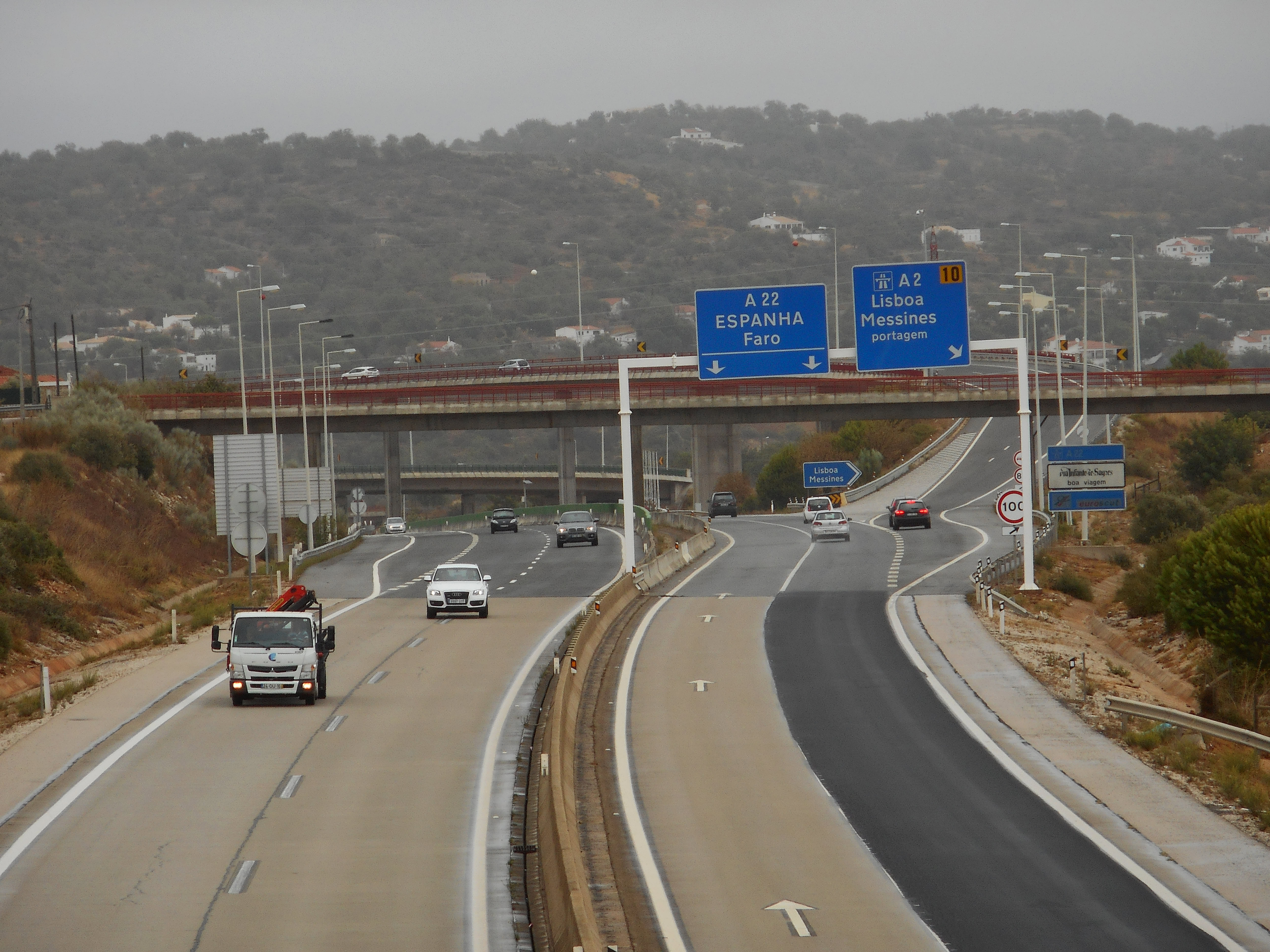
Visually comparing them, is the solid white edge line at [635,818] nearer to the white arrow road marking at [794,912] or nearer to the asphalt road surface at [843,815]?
the asphalt road surface at [843,815]

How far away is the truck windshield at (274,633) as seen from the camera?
81.0 feet

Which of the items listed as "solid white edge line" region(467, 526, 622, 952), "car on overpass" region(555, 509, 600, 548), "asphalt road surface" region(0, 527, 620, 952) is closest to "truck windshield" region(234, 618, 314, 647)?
"asphalt road surface" region(0, 527, 620, 952)

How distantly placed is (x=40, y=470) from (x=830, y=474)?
56670 millimetres

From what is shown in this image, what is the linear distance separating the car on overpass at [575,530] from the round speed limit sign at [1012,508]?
2950 cm

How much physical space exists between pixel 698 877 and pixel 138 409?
232ft

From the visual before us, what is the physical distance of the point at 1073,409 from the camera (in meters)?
86.8

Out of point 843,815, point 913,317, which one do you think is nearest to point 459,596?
point 913,317

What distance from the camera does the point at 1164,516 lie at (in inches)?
2516

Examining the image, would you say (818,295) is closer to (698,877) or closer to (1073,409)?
(698,877)

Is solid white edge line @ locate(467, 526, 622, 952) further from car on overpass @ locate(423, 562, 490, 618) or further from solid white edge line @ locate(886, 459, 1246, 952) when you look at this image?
solid white edge line @ locate(886, 459, 1246, 952)

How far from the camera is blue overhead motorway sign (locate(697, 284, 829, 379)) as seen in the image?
42.3m

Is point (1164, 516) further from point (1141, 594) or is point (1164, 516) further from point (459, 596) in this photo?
point (459, 596)

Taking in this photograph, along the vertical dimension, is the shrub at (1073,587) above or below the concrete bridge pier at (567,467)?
below

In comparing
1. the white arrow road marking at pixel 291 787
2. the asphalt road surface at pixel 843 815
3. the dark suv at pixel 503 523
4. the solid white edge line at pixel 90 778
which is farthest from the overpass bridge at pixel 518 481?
the white arrow road marking at pixel 291 787
